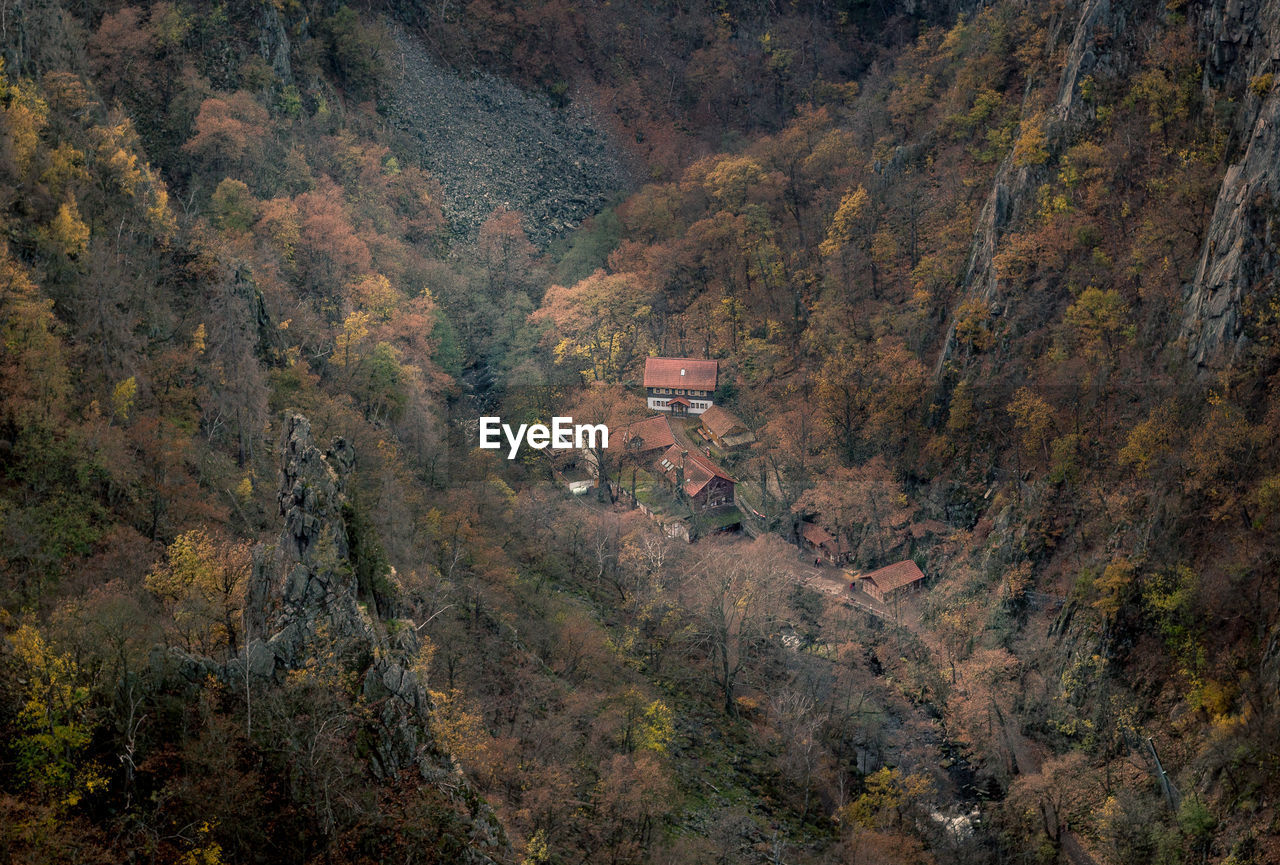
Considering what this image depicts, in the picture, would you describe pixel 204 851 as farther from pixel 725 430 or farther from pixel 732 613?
pixel 725 430

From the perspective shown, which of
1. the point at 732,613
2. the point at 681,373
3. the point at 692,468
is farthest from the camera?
the point at 681,373

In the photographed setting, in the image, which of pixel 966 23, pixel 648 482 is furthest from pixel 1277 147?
pixel 966 23

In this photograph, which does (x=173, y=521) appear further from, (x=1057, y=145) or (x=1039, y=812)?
(x=1057, y=145)

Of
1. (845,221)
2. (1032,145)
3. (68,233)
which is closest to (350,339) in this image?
(68,233)

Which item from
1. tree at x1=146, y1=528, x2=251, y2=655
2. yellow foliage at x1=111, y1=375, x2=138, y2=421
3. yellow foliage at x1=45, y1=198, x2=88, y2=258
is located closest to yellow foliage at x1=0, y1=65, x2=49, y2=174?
yellow foliage at x1=45, y1=198, x2=88, y2=258

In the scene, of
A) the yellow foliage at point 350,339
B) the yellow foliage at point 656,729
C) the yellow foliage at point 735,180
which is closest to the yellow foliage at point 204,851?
the yellow foliage at point 656,729

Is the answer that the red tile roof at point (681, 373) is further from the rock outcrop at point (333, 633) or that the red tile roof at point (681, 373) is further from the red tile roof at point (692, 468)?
the rock outcrop at point (333, 633)
